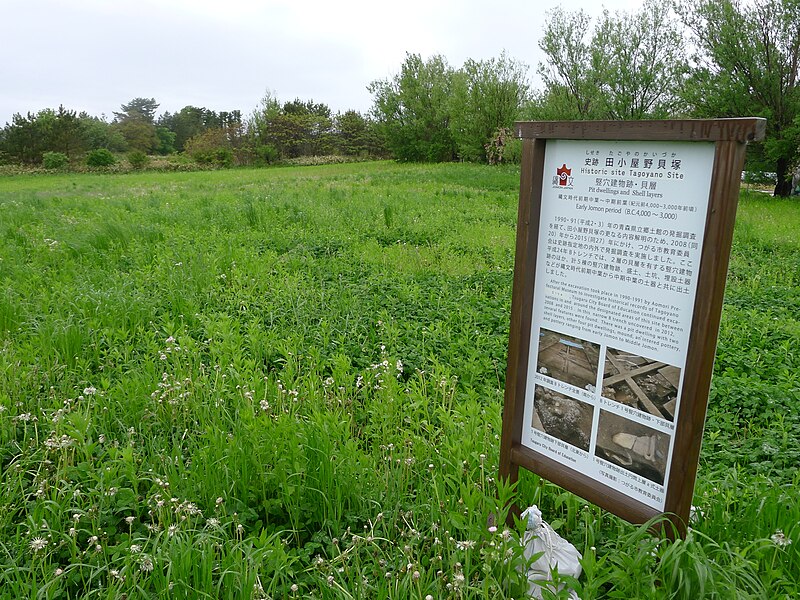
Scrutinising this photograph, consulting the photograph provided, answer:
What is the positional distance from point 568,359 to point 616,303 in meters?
0.38

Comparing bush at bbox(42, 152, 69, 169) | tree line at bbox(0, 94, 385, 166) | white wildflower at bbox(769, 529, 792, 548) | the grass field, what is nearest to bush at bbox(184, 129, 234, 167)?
tree line at bbox(0, 94, 385, 166)

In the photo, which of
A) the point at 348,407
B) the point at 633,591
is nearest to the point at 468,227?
the point at 348,407

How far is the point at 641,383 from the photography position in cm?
248

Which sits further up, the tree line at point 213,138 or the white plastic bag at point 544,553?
the tree line at point 213,138

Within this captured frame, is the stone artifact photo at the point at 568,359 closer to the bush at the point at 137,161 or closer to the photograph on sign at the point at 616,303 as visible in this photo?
the photograph on sign at the point at 616,303

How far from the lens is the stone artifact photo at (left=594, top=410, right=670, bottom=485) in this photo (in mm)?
2455

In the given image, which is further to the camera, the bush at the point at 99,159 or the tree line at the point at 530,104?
the bush at the point at 99,159

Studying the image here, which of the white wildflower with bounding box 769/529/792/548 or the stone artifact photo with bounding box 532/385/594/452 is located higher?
the stone artifact photo with bounding box 532/385/594/452

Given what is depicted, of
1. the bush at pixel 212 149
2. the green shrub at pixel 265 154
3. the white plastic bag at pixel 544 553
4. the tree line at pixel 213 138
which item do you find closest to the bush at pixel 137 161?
the tree line at pixel 213 138

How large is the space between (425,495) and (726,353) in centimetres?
394

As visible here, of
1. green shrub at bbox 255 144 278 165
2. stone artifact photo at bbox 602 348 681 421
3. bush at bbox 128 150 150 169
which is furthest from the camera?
green shrub at bbox 255 144 278 165

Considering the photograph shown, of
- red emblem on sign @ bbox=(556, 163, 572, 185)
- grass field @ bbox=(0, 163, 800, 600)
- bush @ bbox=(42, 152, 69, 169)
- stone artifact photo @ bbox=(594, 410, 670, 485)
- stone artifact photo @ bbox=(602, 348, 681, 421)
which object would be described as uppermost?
red emblem on sign @ bbox=(556, 163, 572, 185)

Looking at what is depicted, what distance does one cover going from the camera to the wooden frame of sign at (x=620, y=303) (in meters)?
2.21

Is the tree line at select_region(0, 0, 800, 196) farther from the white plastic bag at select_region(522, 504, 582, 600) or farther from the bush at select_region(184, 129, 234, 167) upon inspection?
the white plastic bag at select_region(522, 504, 582, 600)
